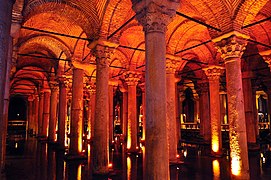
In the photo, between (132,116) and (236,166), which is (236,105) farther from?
(132,116)

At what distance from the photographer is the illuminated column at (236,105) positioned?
22.9 ft

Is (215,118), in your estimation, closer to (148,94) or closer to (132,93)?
(132,93)

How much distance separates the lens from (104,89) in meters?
7.89

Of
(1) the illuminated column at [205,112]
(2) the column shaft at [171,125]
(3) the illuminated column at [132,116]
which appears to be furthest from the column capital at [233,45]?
(1) the illuminated column at [205,112]

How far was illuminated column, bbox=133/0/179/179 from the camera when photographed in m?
4.95

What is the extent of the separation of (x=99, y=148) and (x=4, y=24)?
5971mm

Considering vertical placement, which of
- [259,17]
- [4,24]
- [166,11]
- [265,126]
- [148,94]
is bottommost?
[265,126]

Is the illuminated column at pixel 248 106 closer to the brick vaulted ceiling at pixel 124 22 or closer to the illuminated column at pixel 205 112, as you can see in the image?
the brick vaulted ceiling at pixel 124 22

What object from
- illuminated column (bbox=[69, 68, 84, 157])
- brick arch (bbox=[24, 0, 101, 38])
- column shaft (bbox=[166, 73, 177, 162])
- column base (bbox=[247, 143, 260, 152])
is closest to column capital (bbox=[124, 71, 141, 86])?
illuminated column (bbox=[69, 68, 84, 157])

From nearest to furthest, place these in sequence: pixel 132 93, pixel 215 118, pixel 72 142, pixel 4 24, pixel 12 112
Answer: pixel 4 24
pixel 72 142
pixel 215 118
pixel 132 93
pixel 12 112

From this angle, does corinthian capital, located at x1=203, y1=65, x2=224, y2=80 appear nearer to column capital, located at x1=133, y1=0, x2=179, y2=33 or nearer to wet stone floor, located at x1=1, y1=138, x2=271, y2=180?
A: wet stone floor, located at x1=1, y1=138, x2=271, y2=180

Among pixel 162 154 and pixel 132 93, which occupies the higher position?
pixel 132 93

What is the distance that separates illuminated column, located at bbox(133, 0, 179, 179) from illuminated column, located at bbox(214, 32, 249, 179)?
2940 mm

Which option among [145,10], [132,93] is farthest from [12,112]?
[145,10]
